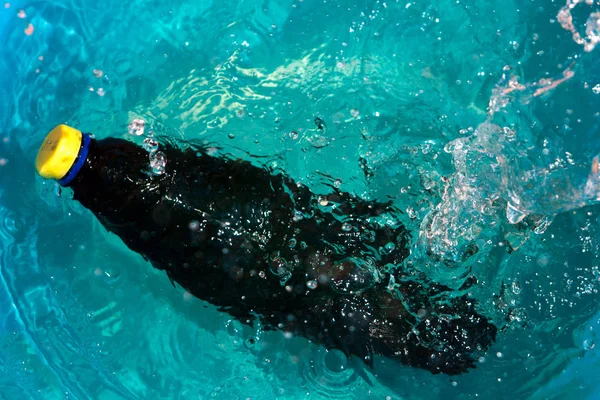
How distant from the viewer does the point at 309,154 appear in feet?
7.81

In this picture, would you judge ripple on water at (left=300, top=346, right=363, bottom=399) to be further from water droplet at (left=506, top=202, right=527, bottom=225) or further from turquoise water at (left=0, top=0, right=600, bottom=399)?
water droplet at (left=506, top=202, right=527, bottom=225)

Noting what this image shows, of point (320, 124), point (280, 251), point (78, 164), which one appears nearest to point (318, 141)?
point (320, 124)

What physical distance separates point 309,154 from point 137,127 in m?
0.81

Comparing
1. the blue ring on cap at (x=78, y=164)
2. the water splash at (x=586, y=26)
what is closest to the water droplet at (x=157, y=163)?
the blue ring on cap at (x=78, y=164)

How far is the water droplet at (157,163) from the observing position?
161 cm

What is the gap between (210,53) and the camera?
8.31 feet

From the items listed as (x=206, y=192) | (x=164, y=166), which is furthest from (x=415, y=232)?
(x=164, y=166)

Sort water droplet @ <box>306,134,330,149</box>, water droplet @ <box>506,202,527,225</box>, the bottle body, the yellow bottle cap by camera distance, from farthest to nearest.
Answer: water droplet @ <box>306,134,330,149</box>, water droplet @ <box>506,202,527,225</box>, the bottle body, the yellow bottle cap

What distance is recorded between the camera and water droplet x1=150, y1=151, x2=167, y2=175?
63.3 inches

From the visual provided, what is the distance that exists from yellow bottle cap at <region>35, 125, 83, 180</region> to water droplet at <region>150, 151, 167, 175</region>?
222 millimetres

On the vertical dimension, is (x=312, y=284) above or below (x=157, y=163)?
below

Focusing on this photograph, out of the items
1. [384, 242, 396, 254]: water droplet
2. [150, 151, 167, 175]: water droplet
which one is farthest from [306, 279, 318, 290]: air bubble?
[150, 151, 167, 175]: water droplet

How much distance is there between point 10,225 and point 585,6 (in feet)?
9.57

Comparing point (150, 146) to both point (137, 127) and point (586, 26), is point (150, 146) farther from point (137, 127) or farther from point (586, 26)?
point (586, 26)
